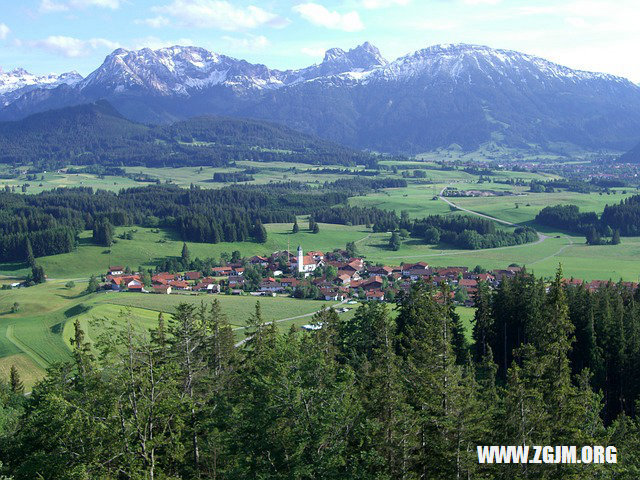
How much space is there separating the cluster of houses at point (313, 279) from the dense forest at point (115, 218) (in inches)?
892

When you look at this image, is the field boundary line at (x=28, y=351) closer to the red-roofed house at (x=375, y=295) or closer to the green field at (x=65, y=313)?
the green field at (x=65, y=313)

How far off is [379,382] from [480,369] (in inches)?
1233

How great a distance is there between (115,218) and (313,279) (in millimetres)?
68349

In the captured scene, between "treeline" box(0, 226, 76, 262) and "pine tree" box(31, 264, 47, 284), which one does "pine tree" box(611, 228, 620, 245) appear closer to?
"treeline" box(0, 226, 76, 262)

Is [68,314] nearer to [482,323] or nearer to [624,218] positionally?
[482,323]

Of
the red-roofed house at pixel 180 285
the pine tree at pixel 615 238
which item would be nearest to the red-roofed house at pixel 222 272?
the red-roofed house at pixel 180 285

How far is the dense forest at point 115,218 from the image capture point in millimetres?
126312

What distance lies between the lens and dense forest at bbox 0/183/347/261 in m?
126

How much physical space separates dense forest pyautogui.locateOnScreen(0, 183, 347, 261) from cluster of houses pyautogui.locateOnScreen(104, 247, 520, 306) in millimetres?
22658

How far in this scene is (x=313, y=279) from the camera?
104688mm

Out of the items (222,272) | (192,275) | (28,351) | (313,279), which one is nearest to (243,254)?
(222,272)

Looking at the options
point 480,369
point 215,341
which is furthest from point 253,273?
point 215,341

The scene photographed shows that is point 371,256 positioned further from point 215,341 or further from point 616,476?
point 616,476

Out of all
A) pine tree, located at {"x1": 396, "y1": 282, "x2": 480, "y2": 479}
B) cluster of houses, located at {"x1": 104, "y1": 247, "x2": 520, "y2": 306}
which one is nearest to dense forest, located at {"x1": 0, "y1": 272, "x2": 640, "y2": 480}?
pine tree, located at {"x1": 396, "y1": 282, "x2": 480, "y2": 479}
